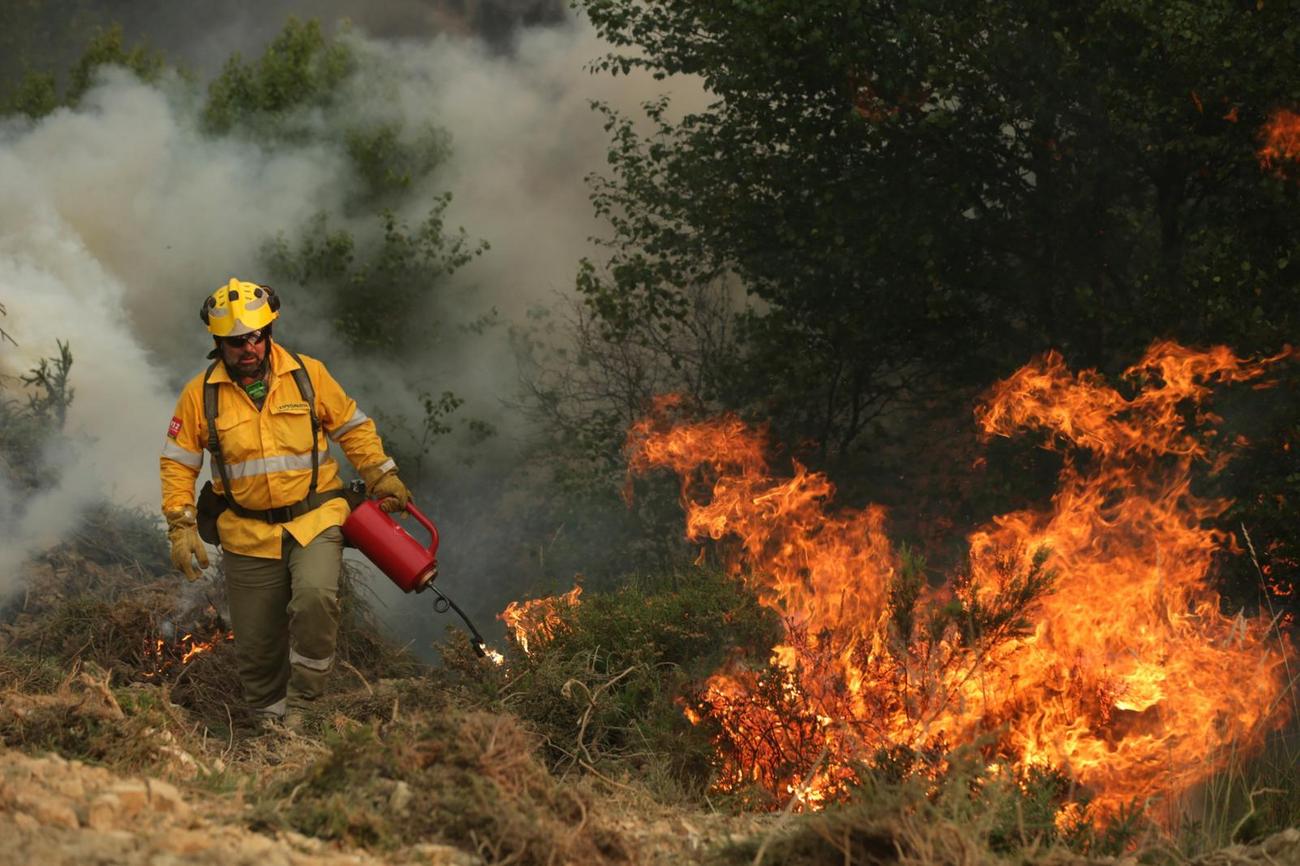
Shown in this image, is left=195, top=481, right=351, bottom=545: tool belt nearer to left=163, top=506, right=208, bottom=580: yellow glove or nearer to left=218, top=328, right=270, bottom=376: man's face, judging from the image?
left=163, top=506, right=208, bottom=580: yellow glove

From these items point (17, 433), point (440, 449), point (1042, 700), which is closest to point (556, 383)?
point (440, 449)

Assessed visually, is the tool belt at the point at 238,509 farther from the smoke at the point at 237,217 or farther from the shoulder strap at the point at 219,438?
the smoke at the point at 237,217

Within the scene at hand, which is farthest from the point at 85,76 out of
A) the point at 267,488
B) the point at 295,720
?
the point at 295,720

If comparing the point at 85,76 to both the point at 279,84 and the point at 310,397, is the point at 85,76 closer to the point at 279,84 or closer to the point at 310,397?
the point at 279,84

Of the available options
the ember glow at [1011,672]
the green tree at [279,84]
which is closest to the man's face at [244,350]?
the ember glow at [1011,672]

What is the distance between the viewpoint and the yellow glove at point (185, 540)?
6.22m

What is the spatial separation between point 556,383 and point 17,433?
4288 mm

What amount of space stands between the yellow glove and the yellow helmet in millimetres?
781

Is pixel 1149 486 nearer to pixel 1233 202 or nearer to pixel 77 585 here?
pixel 1233 202

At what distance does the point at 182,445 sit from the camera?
6.27m

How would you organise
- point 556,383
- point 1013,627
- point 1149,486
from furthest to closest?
point 556,383 → point 1149,486 → point 1013,627

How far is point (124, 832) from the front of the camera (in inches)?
145

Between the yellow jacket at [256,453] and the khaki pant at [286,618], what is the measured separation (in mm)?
85

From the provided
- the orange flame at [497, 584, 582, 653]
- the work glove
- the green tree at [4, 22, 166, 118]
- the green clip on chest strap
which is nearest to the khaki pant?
the green clip on chest strap
